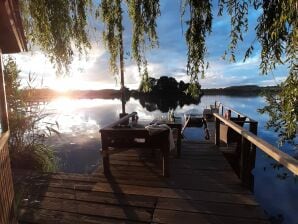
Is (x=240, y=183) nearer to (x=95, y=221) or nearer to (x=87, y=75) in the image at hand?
(x=95, y=221)

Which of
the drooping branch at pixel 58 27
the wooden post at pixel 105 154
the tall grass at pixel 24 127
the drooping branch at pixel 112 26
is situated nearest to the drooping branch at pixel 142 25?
the drooping branch at pixel 112 26

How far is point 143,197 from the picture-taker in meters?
3.86

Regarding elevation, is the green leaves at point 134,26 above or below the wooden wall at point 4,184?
above

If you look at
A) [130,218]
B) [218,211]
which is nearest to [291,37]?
[218,211]

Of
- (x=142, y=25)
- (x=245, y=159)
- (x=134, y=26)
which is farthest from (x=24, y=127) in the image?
(x=245, y=159)

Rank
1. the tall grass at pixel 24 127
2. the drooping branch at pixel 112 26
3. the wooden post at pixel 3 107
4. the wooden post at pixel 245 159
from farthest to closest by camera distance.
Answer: the tall grass at pixel 24 127 < the wooden post at pixel 245 159 < the drooping branch at pixel 112 26 < the wooden post at pixel 3 107

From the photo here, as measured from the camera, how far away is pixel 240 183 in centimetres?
438

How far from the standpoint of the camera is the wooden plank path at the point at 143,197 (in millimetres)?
3258

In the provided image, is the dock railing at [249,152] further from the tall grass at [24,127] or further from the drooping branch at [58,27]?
the tall grass at [24,127]

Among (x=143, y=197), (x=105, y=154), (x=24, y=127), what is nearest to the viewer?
(x=143, y=197)

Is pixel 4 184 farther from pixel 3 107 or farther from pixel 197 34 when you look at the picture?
pixel 197 34

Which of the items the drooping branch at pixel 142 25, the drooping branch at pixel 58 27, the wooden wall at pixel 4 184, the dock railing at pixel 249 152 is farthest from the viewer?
the drooping branch at pixel 58 27

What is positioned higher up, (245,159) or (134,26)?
(134,26)

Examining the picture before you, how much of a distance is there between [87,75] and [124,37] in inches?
40.5
